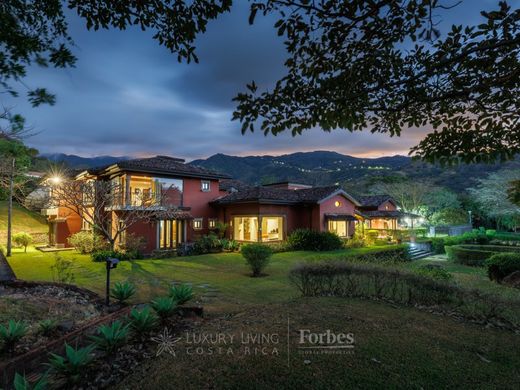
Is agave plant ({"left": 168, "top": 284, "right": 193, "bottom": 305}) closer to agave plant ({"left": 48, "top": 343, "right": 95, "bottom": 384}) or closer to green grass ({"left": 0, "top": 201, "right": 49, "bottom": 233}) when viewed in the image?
agave plant ({"left": 48, "top": 343, "right": 95, "bottom": 384})

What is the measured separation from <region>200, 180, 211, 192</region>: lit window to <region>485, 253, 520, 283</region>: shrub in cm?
1817

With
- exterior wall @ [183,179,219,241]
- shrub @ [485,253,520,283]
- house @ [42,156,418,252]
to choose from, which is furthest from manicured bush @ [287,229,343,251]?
shrub @ [485,253,520,283]

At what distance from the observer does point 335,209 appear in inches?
985

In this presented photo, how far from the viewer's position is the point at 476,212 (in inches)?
1816

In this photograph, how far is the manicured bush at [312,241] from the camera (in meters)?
21.3

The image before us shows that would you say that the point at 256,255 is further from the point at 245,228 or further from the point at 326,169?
the point at 326,169

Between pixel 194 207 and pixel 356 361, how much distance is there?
19292 mm

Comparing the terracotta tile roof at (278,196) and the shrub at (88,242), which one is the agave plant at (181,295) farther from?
the shrub at (88,242)

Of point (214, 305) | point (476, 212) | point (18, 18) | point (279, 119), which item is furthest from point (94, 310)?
point (476, 212)

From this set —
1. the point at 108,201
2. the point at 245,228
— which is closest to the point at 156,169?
the point at 108,201

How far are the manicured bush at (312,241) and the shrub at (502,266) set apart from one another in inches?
371

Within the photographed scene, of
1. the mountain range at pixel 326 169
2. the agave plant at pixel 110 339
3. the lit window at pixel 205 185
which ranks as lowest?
the agave plant at pixel 110 339

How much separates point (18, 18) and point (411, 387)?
698 cm

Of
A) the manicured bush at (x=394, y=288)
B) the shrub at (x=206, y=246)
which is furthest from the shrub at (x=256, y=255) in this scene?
the shrub at (x=206, y=246)
